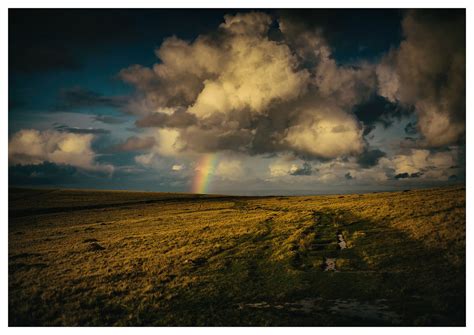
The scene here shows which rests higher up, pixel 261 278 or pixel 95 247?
pixel 261 278

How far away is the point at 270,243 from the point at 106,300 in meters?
16.5

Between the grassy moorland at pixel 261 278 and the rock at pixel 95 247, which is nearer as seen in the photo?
the grassy moorland at pixel 261 278

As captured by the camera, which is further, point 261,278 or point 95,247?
point 95,247

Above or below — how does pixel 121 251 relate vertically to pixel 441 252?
below

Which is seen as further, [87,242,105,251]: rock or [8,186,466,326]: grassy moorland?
[87,242,105,251]: rock

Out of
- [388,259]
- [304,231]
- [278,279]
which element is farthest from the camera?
[304,231]

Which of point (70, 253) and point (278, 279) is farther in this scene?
point (70, 253)

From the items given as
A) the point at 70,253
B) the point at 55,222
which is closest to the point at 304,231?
the point at 70,253

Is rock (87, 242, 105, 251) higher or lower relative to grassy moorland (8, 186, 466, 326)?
lower

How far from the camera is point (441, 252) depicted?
66.8 feet

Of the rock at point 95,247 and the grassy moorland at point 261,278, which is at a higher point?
the grassy moorland at point 261,278
